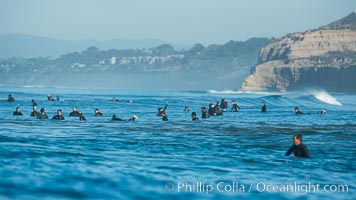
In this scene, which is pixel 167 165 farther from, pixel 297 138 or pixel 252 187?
Result: pixel 297 138

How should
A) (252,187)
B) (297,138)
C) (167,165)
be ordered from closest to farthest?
(252,187) → (167,165) → (297,138)

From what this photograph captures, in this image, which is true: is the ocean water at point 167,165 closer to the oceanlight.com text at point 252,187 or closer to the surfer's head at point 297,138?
the oceanlight.com text at point 252,187

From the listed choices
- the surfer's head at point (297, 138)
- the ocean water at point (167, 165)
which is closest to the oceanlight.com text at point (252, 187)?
the ocean water at point (167, 165)

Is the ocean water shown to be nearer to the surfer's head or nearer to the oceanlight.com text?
the oceanlight.com text

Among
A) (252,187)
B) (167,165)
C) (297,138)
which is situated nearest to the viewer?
(252,187)

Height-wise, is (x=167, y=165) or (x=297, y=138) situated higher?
(x=297, y=138)

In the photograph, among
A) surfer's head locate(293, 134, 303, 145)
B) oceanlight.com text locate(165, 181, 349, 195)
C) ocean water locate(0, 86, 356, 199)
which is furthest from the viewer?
surfer's head locate(293, 134, 303, 145)

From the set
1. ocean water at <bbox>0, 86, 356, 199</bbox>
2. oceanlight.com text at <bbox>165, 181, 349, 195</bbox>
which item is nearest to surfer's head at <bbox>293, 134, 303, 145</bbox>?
ocean water at <bbox>0, 86, 356, 199</bbox>

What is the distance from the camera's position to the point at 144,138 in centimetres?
2817

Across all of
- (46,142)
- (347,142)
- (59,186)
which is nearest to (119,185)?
(59,186)

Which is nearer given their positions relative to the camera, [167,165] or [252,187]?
[252,187]

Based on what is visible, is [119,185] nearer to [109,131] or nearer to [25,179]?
[25,179]

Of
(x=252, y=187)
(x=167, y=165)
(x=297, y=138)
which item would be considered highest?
(x=297, y=138)

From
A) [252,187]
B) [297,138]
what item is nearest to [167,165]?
[252,187]
